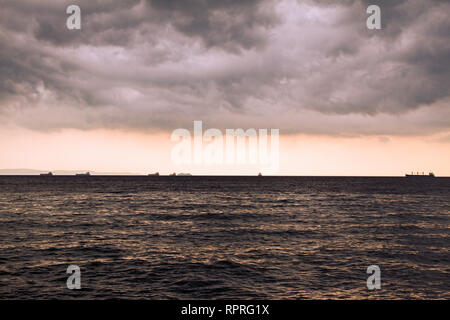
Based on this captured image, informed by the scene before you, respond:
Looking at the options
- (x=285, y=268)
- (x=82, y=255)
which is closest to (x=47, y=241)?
(x=82, y=255)

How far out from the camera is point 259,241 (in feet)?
99.9

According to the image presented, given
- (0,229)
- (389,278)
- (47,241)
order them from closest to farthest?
1. (389,278)
2. (47,241)
3. (0,229)

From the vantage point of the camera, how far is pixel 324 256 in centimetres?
2442

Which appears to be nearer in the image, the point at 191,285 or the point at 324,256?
the point at 191,285

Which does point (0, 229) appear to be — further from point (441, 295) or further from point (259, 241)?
point (441, 295)

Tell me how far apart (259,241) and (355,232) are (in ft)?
41.2

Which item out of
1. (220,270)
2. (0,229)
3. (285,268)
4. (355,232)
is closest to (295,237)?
(355,232)

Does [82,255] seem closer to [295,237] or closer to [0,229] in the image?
[0,229]
